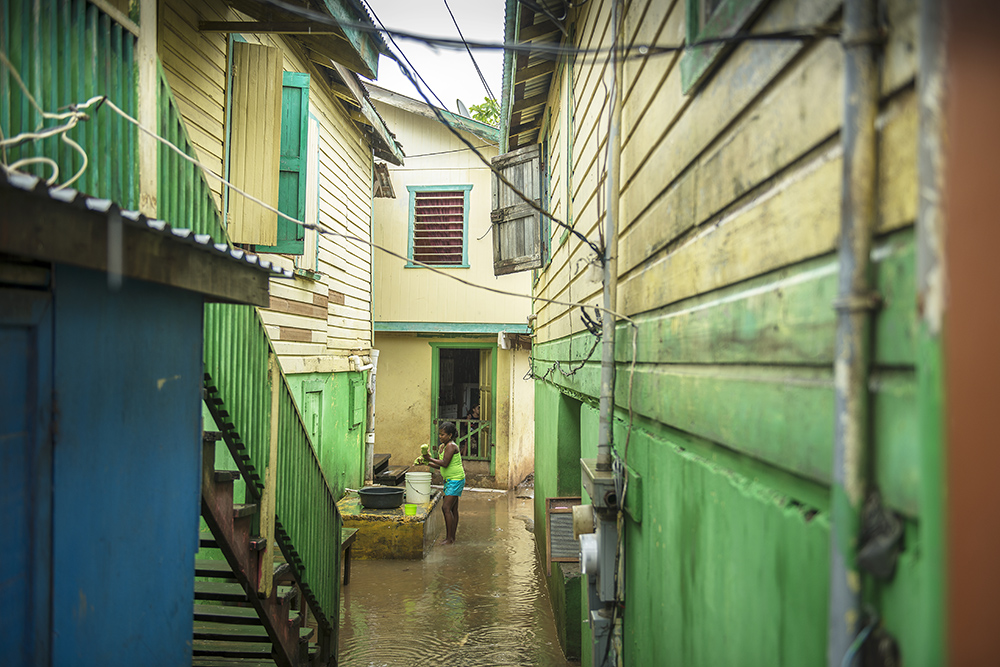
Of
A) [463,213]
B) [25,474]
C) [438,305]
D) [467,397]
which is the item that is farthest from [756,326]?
[467,397]

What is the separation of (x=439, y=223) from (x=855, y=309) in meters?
13.2

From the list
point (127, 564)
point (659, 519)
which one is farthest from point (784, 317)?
point (127, 564)

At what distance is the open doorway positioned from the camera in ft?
47.1

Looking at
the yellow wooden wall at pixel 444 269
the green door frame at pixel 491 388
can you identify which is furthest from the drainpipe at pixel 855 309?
the green door frame at pixel 491 388

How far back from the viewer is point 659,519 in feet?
9.16

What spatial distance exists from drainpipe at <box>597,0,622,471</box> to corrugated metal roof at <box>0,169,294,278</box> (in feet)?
6.34

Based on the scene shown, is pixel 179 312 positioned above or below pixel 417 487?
above

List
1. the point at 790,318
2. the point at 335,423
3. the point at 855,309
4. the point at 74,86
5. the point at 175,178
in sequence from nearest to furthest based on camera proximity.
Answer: the point at 855,309 < the point at 790,318 < the point at 74,86 < the point at 175,178 < the point at 335,423

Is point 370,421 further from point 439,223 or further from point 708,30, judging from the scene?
point 708,30

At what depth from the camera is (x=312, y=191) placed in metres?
7.91

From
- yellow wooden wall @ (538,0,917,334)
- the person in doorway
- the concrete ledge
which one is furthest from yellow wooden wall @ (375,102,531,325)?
yellow wooden wall @ (538,0,917,334)

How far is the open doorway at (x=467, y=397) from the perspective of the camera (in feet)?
47.1

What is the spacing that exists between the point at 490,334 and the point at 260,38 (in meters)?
8.14

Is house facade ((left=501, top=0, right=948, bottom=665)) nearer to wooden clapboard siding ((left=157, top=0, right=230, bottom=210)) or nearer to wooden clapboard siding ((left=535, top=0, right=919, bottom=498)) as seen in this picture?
wooden clapboard siding ((left=535, top=0, right=919, bottom=498))
